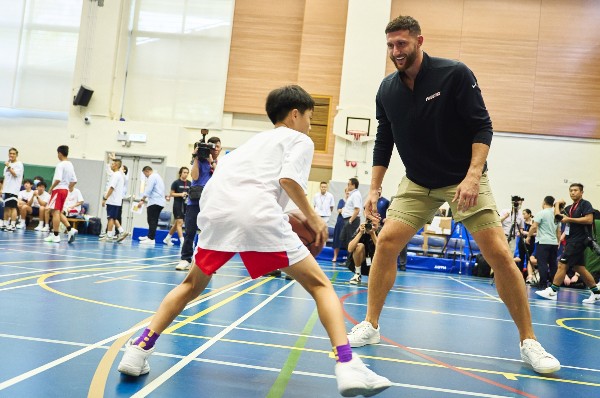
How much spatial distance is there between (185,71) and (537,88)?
11.9 metres

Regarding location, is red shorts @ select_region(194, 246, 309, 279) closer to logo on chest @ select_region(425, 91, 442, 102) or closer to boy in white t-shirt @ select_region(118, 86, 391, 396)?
boy in white t-shirt @ select_region(118, 86, 391, 396)

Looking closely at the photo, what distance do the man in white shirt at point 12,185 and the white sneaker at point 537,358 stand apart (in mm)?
12590

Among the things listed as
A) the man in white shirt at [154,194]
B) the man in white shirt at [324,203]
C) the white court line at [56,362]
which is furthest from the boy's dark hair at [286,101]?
the man in white shirt at [324,203]

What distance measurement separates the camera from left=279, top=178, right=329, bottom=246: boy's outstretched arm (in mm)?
2273

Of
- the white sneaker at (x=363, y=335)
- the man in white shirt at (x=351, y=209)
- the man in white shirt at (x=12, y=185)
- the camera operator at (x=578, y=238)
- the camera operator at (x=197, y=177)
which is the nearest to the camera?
the white sneaker at (x=363, y=335)

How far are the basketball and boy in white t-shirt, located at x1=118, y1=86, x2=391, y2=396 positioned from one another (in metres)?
0.06

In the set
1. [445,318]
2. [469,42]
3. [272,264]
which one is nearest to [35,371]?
[272,264]

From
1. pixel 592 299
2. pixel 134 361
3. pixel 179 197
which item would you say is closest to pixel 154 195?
pixel 179 197

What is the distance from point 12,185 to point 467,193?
1323cm

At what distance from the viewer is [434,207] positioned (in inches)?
141

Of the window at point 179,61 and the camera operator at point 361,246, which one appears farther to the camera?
the window at point 179,61

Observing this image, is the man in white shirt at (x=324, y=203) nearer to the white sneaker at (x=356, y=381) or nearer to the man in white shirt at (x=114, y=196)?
the man in white shirt at (x=114, y=196)

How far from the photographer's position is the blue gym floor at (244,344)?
2.38 meters

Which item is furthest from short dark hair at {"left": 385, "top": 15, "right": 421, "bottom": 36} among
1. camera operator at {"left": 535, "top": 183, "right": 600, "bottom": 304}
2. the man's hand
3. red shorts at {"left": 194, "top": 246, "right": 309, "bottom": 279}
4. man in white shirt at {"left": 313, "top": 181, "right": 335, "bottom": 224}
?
man in white shirt at {"left": 313, "top": 181, "right": 335, "bottom": 224}
